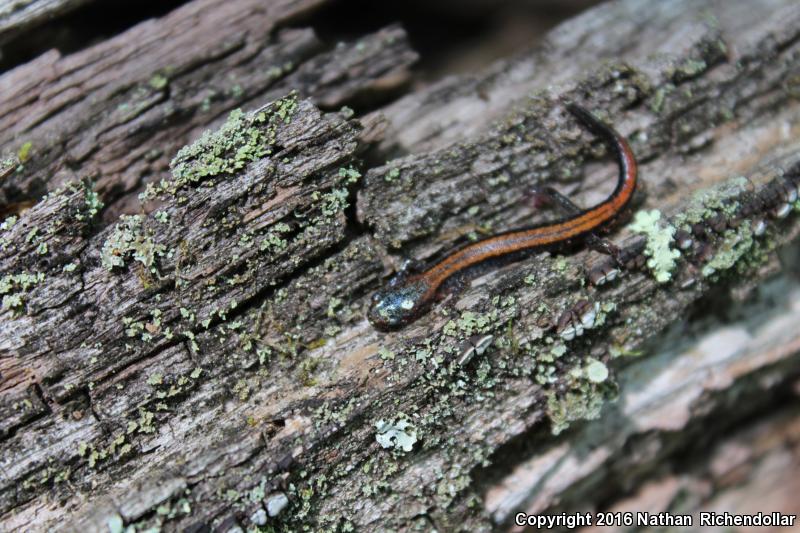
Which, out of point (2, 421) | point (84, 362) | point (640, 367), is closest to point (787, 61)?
point (640, 367)

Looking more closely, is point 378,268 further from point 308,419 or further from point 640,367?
point 640,367

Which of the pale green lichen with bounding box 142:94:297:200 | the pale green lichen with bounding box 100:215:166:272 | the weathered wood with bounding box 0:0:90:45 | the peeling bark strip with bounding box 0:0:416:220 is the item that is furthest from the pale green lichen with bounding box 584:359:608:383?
the weathered wood with bounding box 0:0:90:45

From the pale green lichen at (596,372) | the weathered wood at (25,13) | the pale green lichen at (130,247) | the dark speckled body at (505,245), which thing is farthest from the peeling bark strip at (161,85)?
the pale green lichen at (596,372)

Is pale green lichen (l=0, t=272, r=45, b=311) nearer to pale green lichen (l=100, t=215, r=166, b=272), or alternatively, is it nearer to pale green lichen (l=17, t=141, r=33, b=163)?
pale green lichen (l=100, t=215, r=166, b=272)

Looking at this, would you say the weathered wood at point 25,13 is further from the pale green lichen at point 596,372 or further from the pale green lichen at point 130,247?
the pale green lichen at point 596,372

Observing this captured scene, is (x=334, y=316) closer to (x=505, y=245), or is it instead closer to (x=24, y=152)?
(x=505, y=245)

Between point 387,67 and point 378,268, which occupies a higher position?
point 387,67

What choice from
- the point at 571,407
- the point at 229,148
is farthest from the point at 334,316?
the point at 571,407
